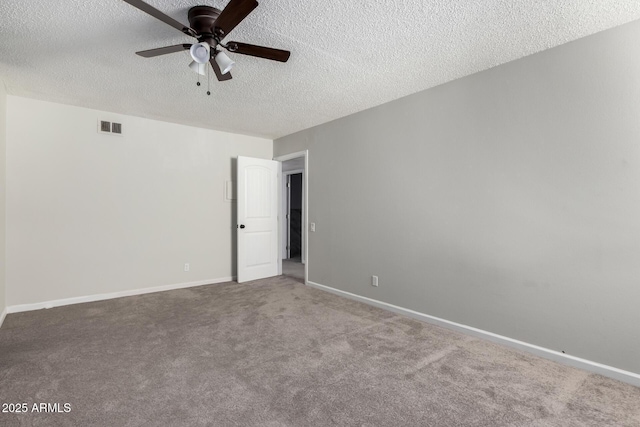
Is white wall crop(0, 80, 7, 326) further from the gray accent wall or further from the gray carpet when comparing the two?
the gray accent wall

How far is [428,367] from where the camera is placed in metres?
2.29

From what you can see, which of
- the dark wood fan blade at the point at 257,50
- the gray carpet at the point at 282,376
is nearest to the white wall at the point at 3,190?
the gray carpet at the point at 282,376

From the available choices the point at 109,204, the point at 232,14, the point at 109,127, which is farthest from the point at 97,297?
the point at 232,14

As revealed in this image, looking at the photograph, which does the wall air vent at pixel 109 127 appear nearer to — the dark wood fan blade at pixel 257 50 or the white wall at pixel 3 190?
the white wall at pixel 3 190

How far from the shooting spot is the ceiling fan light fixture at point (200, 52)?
75.4 inches

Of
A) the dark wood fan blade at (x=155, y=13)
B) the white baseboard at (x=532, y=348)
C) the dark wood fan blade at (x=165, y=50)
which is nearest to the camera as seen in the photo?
the dark wood fan blade at (x=155, y=13)

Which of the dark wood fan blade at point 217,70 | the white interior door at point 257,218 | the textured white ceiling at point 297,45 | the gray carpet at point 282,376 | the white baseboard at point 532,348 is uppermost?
the textured white ceiling at point 297,45

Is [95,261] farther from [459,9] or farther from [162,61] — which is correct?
[459,9]

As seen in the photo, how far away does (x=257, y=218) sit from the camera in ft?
16.8

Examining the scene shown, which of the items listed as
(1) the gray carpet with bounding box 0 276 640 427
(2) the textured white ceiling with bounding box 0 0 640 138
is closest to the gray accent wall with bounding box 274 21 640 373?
(2) the textured white ceiling with bounding box 0 0 640 138

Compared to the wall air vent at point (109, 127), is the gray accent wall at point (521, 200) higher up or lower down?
lower down

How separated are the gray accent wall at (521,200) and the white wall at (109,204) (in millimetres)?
2531

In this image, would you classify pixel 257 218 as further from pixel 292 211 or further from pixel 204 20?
pixel 204 20

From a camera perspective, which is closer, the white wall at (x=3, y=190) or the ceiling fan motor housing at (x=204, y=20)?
the ceiling fan motor housing at (x=204, y=20)
